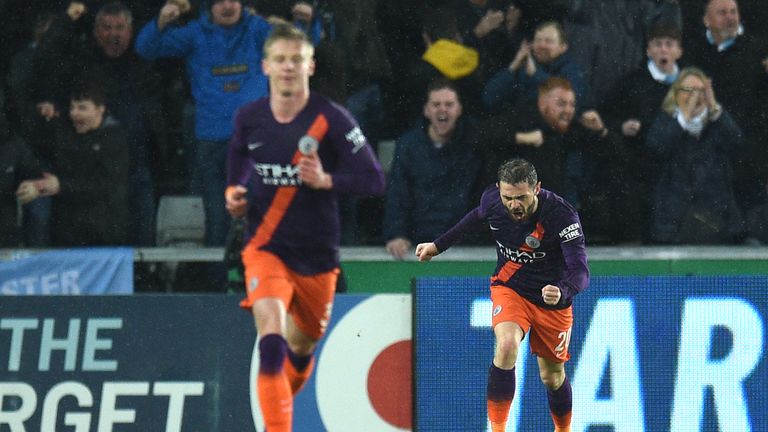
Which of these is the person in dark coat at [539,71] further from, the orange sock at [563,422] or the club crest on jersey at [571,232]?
the orange sock at [563,422]

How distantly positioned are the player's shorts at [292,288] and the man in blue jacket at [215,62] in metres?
2.94

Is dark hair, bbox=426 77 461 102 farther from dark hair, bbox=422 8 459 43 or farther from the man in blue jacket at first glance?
the man in blue jacket

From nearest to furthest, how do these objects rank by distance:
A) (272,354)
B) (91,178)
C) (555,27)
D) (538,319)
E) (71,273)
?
(272,354) < (538,319) < (71,273) < (91,178) < (555,27)

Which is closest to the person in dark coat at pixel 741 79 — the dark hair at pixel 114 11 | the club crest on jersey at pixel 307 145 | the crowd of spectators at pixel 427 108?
the crowd of spectators at pixel 427 108

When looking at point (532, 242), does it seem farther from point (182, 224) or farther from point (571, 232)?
point (182, 224)

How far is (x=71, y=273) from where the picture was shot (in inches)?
375

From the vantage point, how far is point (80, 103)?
32.0 ft

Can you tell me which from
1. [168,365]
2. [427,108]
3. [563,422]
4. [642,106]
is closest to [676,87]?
[642,106]

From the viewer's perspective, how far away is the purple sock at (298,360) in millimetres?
7016

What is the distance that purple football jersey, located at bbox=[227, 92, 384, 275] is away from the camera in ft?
21.3

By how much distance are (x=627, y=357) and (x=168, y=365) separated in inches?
112

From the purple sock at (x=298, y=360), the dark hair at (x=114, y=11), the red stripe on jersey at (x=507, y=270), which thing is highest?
the dark hair at (x=114, y=11)

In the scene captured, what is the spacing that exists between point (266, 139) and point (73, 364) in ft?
9.23

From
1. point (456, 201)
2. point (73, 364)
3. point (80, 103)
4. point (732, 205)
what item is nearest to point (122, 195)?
point (80, 103)
